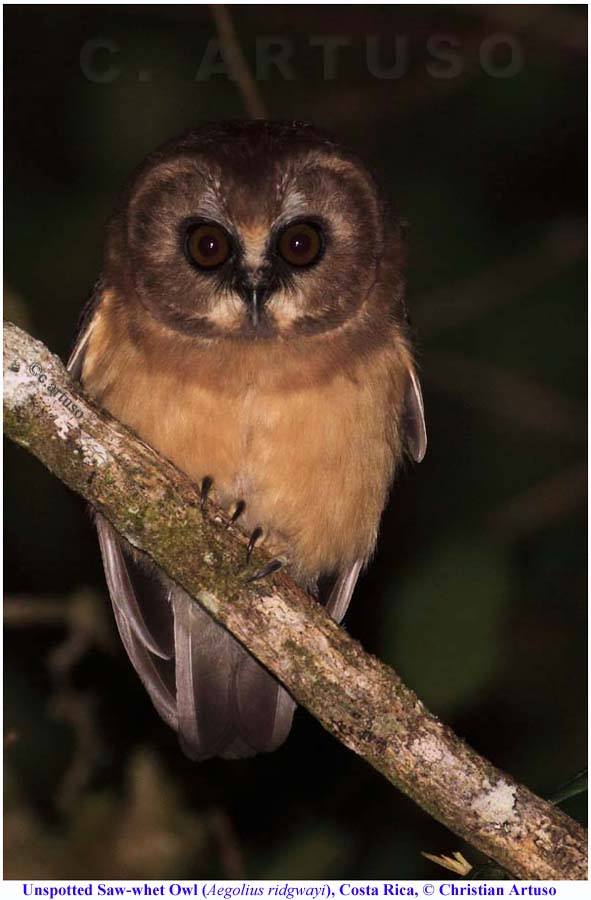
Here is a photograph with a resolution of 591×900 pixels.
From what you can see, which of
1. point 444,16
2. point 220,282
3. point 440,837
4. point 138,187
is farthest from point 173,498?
point 444,16

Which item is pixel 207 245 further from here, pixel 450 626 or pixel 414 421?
pixel 450 626

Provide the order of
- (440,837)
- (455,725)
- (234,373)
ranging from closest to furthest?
(234,373), (440,837), (455,725)

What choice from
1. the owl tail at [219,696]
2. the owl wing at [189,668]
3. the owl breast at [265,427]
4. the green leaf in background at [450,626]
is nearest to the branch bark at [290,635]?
the owl breast at [265,427]

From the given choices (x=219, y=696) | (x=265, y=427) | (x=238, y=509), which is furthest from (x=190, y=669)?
(x=265, y=427)

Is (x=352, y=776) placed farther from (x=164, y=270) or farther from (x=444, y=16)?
(x=444, y=16)

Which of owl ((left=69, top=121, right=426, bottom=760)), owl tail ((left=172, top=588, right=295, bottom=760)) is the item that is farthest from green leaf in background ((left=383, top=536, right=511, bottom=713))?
owl tail ((left=172, top=588, right=295, bottom=760))

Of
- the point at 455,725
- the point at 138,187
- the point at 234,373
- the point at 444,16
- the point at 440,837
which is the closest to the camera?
the point at 234,373

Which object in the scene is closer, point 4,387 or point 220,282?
point 4,387
